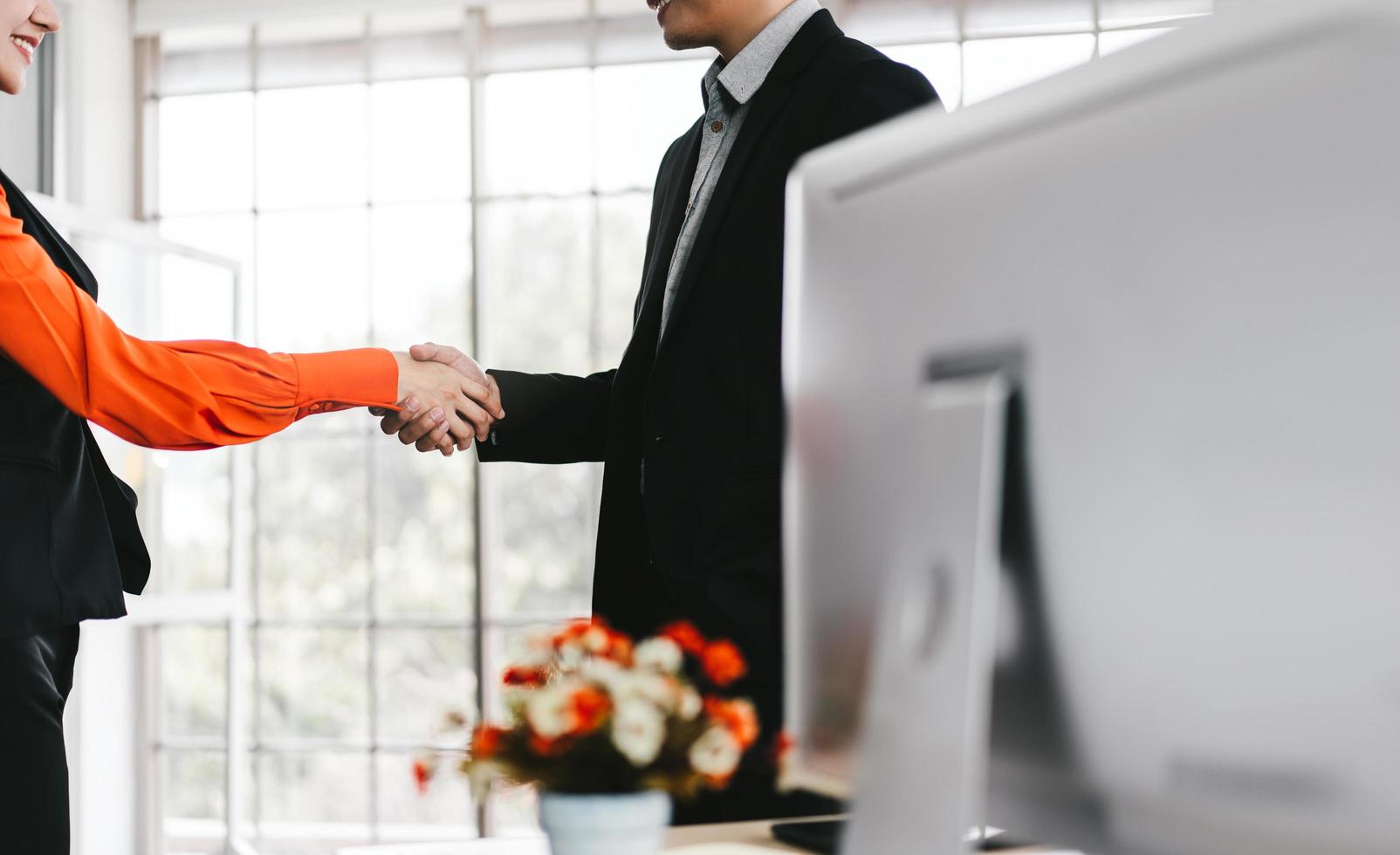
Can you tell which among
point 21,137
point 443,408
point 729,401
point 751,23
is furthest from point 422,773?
point 21,137

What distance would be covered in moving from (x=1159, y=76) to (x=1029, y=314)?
0.48ft

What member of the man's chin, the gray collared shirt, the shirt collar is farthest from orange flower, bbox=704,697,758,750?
the man's chin

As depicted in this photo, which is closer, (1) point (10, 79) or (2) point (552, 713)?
(2) point (552, 713)

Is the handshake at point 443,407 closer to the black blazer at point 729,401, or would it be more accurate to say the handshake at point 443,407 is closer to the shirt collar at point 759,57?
the black blazer at point 729,401

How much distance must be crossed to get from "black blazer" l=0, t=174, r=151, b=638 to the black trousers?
0.04 metres

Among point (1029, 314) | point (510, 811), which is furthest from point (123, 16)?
point (1029, 314)

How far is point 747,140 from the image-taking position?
1530 millimetres

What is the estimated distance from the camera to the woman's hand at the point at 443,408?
7.09ft

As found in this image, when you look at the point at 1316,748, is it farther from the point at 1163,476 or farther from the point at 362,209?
the point at 362,209

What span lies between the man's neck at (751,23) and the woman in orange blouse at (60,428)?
0.87 metres

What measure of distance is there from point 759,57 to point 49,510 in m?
1.14

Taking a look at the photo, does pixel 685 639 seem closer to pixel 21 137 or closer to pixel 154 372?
pixel 154 372

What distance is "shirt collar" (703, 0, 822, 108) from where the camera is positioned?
1.66 m

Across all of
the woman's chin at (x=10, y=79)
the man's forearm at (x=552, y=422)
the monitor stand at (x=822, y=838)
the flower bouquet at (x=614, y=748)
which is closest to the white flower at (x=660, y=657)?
the flower bouquet at (x=614, y=748)
